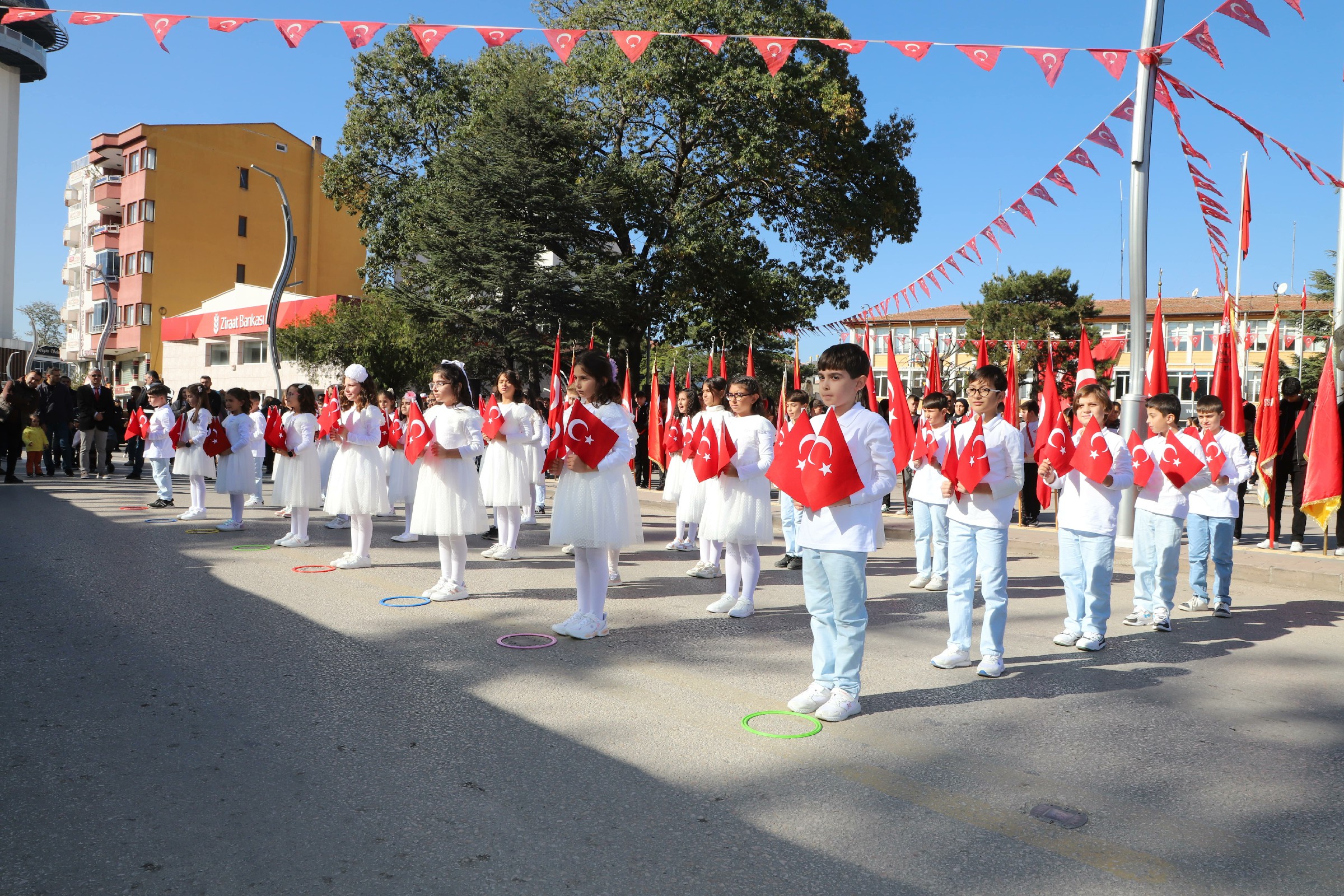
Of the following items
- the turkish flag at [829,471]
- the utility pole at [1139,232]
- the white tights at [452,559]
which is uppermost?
the utility pole at [1139,232]

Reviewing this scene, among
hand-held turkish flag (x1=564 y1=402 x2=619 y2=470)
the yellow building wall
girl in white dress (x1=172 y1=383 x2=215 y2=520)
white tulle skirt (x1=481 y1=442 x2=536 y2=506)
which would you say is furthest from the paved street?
the yellow building wall

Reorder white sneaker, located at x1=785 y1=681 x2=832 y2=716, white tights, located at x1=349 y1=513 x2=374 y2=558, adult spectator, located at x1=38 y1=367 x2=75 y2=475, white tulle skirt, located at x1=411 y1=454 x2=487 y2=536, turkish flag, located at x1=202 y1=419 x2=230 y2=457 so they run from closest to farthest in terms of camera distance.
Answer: white sneaker, located at x1=785 y1=681 x2=832 y2=716
white tulle skirt, located at x1=411 y1=454 x2=487 y2=536
white tights, located at x1=349 y1=513 x2=374 y2=558
turkish flag, located at x1=202 y1=419 x2=230 y2=457
adult spectator, located at x1=38 y1=367 x2=75 y2=475

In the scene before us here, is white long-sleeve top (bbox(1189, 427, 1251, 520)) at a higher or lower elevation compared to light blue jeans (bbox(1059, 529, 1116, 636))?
higher

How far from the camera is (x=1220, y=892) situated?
3.09 m

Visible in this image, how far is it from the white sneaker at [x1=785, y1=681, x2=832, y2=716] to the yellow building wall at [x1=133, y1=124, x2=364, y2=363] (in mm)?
51435

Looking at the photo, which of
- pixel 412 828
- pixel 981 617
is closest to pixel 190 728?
pixel 412 828

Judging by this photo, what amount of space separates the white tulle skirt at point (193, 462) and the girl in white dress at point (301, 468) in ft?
7.52

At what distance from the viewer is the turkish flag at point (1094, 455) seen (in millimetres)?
6469

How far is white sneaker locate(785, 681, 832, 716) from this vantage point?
4.89 m

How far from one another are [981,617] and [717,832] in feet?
15.3

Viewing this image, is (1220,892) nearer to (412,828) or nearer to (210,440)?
(412,828)

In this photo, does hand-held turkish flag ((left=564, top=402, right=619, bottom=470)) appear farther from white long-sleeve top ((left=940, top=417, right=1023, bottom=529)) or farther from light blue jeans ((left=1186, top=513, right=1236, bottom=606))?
Answer: light blue jeans ((left=1186, top=513, right=1236, bottom=606))

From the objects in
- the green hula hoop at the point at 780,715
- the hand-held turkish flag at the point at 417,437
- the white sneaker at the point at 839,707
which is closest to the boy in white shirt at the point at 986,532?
the white sneaker at the point at 839,707

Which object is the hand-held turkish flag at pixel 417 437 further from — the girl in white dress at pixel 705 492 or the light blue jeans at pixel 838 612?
the light blue jeans at pixel 838 612
